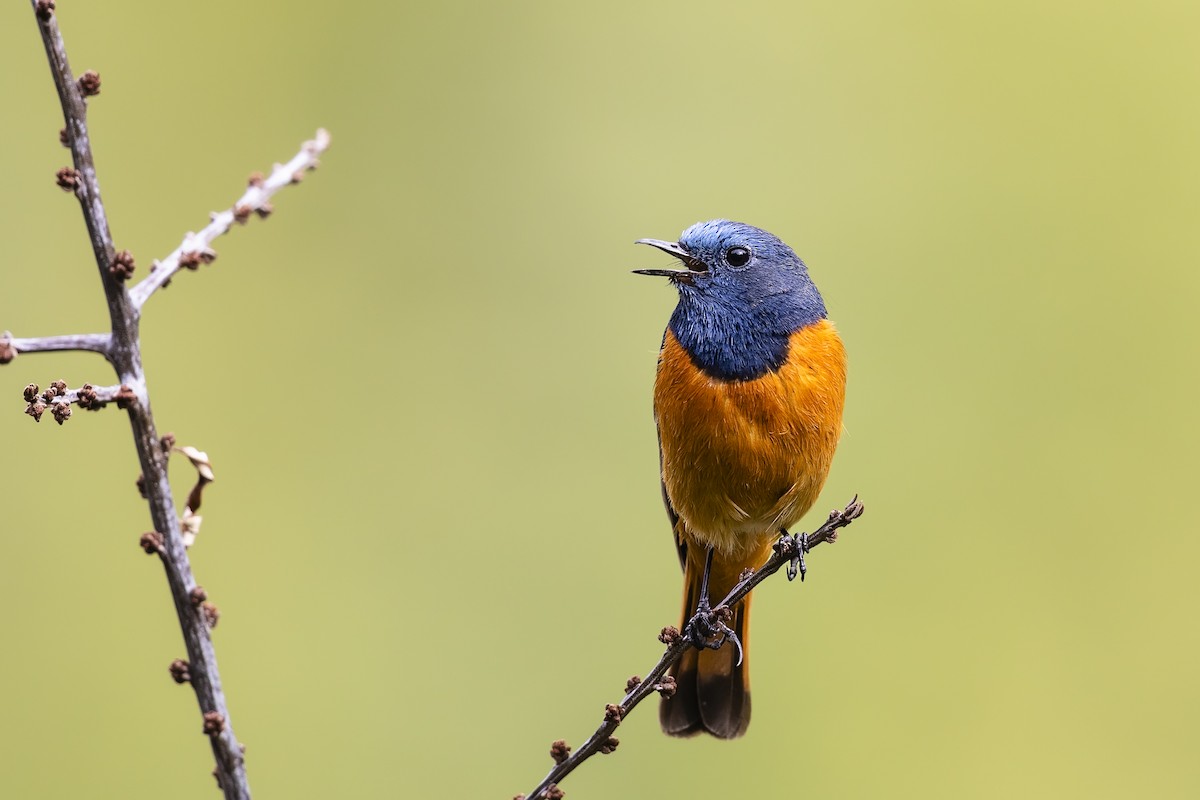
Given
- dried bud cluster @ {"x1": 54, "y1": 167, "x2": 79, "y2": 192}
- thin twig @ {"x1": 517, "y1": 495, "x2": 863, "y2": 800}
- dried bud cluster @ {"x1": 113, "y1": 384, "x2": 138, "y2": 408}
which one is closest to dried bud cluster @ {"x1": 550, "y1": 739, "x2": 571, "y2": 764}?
thin twig @ {"x1": 517, "y1": 495, "x2": 863, "y2": 800}

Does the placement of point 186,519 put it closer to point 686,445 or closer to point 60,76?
point 60,76

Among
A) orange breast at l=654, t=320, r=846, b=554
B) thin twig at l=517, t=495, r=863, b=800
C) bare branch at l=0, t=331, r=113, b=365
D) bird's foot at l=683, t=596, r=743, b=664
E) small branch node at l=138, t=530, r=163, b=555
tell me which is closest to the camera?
bare branch at l=0, t=331, r=113, b=365

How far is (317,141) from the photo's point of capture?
7.07 feet

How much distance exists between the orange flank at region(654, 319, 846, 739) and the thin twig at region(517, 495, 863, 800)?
2.27ft

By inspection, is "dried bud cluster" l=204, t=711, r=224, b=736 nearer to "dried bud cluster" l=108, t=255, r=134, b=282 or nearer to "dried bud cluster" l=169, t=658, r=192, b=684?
"dried bud cluster" l=169, t=658, r=192, b=684

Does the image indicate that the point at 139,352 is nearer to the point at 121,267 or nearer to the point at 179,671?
the point at 121,267

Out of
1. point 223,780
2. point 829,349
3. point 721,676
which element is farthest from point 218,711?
point 721,676

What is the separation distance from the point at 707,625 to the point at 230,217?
2012 mm

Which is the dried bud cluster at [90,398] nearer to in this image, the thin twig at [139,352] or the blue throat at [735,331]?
the thin twig at [139,352]

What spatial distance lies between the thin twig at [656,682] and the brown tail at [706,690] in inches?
59.5

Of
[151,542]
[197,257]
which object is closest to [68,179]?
[197,257]

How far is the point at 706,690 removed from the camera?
480cm

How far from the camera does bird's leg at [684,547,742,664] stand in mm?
3125

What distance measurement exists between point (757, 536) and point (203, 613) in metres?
2.62
